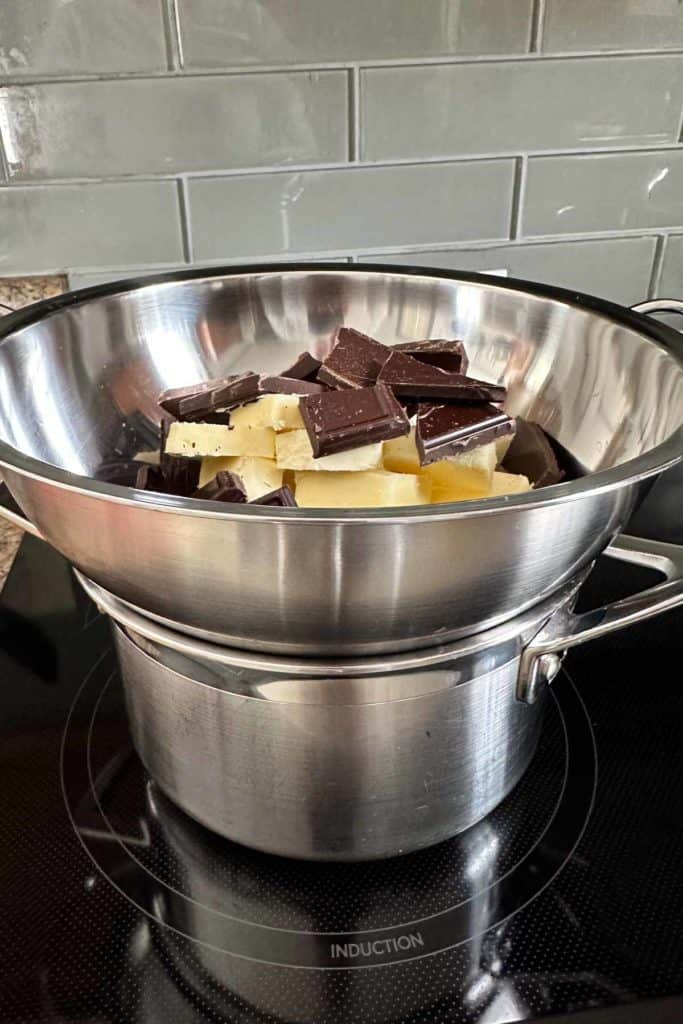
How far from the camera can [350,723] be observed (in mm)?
499

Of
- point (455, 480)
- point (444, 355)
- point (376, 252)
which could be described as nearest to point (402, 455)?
point (455, 480)

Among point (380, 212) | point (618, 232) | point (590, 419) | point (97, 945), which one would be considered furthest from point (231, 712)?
point (618, 232)

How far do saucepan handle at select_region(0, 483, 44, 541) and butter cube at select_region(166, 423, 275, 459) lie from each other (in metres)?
0.13

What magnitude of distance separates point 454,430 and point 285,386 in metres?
0.17

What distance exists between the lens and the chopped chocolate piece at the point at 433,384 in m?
0.63

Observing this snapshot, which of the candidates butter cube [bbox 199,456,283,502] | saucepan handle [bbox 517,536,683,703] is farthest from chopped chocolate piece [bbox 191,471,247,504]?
saucepan handle [bbox 517,536,683,703]

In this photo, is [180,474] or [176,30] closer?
[180,474]

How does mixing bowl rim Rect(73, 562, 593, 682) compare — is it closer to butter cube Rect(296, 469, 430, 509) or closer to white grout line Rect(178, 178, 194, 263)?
butter cube Rect(296, 469, 430, 509)

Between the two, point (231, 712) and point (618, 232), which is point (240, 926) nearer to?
point (231, 712)

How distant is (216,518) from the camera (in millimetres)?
379

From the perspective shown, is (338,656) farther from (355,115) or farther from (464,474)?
(355,115)

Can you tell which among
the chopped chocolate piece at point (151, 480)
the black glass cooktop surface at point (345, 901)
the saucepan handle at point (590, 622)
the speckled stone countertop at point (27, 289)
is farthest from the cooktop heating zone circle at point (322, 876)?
the speckled stone countertop at point (27, 289)

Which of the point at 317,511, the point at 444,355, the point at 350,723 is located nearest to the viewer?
the point at 317,511

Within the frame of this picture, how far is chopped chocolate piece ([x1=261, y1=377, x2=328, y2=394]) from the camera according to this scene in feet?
2.19
